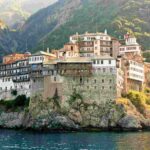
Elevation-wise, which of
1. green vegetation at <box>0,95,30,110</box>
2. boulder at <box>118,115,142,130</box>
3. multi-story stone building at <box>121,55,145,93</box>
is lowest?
boulder at <box>118,115,142,130</box>

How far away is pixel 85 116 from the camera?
12412 cm

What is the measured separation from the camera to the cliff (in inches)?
4803

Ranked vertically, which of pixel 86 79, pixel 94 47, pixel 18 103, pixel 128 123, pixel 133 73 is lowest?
pixel 128 123

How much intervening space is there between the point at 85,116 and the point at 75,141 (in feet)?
91.9

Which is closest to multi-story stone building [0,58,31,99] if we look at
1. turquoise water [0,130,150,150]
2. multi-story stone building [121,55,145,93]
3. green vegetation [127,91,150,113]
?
multi-story stone building [121,55,145,93]

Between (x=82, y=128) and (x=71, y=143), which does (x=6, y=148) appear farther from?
(x=82, y=128)

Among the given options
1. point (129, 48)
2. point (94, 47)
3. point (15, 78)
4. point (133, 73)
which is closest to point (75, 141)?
point (133, 73)

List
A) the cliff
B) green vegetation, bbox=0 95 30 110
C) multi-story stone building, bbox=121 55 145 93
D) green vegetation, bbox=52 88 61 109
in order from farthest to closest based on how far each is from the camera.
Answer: green vegetation, bbox=0 95 30 110 → multi-story stone building, bbox=121 55 145 93 → green vegetation, bbox=52 88 61 109 → the cliff

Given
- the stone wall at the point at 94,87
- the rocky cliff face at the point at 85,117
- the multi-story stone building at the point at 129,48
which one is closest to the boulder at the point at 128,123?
the rocky cliff face at the point at 85,117

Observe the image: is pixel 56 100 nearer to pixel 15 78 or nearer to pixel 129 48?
pixel 15 78

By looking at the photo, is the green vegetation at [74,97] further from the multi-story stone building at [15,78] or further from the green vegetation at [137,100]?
the multi-story stone building at [15,78]

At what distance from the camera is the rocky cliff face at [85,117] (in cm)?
12206

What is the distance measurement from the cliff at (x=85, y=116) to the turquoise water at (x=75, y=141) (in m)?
8.25

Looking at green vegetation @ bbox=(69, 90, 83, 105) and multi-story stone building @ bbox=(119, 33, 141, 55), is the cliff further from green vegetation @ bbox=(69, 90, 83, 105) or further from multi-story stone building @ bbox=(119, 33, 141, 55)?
multi-story stone building @ bbox=(119, 33, 141, 55)
